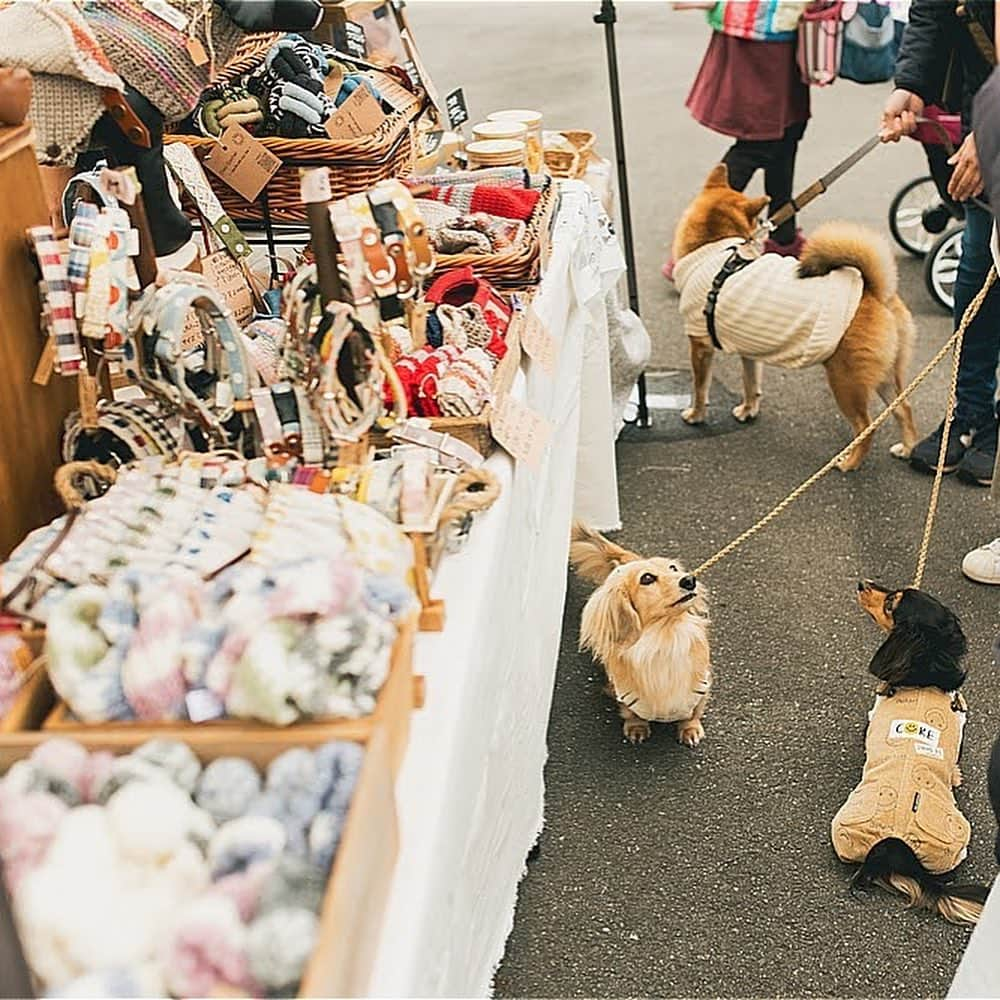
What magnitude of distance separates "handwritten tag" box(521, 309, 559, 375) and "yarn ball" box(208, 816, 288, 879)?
97 cm

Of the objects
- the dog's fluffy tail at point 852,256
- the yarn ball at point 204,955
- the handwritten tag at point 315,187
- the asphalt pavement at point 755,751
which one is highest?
the handwritten tag at point 315,187

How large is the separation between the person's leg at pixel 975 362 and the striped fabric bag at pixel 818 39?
3.44 feet

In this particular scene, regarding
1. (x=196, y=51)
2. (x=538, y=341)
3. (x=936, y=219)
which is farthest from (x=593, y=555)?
(x=936, y=219)

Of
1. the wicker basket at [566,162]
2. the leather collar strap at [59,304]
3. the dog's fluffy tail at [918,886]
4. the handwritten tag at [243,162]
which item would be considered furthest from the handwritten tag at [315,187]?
the wicker basket at [566,162]

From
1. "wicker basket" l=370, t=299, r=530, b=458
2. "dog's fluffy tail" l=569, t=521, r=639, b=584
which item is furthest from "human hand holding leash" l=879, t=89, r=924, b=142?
"wicker basket" l=370, t=299, r=530, b=458

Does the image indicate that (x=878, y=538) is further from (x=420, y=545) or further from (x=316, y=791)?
(x=316, y=791)

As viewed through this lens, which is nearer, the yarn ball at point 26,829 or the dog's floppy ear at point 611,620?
the yarn ball at point 26,829

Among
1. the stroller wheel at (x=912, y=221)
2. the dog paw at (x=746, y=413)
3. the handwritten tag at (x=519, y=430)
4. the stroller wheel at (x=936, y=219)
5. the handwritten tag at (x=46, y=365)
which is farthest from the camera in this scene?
the stroller wheel at (x=912, y=221)

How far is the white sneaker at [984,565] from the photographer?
2451mm

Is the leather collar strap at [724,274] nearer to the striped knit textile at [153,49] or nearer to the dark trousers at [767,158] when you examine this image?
the dark trousers at [767,158]

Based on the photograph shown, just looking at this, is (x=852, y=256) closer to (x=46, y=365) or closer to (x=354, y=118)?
(x=354, y=118)

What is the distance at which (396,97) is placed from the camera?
2223mm

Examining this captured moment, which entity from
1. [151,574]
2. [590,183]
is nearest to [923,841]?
[151,574]

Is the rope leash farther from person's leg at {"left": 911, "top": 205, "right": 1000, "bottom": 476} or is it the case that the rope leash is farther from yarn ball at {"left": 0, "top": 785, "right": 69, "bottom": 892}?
yarn ball at {"left": 0, "top": 785, "right": 69, "bottom": 892}
